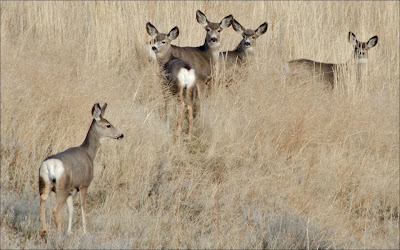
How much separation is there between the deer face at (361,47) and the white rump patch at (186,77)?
2700mm

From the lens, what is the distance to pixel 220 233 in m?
5.59

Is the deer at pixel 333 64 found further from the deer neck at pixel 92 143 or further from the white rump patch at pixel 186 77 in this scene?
the deer neck at pixel 92 143

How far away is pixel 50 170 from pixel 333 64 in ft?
18.2

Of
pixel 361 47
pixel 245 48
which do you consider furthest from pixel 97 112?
pixel 361 47

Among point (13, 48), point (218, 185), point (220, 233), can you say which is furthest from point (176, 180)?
point (13, 48)

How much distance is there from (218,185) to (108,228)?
4.64 feet

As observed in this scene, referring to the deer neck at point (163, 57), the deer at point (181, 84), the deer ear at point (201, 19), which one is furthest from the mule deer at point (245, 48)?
the deer at point (181, 84)

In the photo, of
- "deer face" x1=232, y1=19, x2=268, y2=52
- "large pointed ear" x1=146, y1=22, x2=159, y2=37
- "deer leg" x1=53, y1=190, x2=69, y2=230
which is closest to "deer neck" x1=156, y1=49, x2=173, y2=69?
"large pointed ear" x1=146, y1=22, x2=159, y2=37

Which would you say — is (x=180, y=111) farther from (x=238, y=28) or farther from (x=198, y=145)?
(x=238, y=28)

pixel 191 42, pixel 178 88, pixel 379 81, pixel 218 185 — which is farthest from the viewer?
pixel 191 42

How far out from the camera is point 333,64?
9.43 metres

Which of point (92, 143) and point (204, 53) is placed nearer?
point (92, 143)

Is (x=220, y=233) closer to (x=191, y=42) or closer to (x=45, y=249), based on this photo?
(x=45, y=249)

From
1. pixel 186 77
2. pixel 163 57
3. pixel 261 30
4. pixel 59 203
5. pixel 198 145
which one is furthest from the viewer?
pixel 261 30
